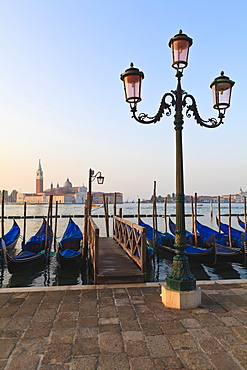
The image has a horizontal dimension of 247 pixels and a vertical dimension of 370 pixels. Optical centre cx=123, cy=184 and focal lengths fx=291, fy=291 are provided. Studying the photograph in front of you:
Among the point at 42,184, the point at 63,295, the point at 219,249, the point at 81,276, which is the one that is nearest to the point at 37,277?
the point at 81,276

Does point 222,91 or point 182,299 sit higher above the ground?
point 222,91

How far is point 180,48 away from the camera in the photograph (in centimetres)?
353

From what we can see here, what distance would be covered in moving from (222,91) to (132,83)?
118cm

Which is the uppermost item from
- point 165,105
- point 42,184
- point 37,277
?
point 42,184

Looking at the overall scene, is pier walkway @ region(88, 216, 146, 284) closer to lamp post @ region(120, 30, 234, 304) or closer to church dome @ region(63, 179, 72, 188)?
lamp post @ region(120, 30, 234, 304)

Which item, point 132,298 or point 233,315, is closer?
point 233,315

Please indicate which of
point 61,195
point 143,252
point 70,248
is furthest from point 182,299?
point 61,195

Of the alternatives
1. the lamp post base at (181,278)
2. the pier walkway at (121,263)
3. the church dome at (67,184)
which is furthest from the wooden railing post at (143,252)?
the church dome at (67,184)

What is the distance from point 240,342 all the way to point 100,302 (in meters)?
1.67

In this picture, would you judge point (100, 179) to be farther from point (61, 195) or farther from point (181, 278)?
point (61, 195)

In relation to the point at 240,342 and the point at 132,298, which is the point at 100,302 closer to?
the point at 132,298

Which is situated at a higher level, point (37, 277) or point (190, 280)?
point (190, 280)

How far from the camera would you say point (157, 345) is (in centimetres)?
245

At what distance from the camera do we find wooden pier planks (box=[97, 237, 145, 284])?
4.82 meters
